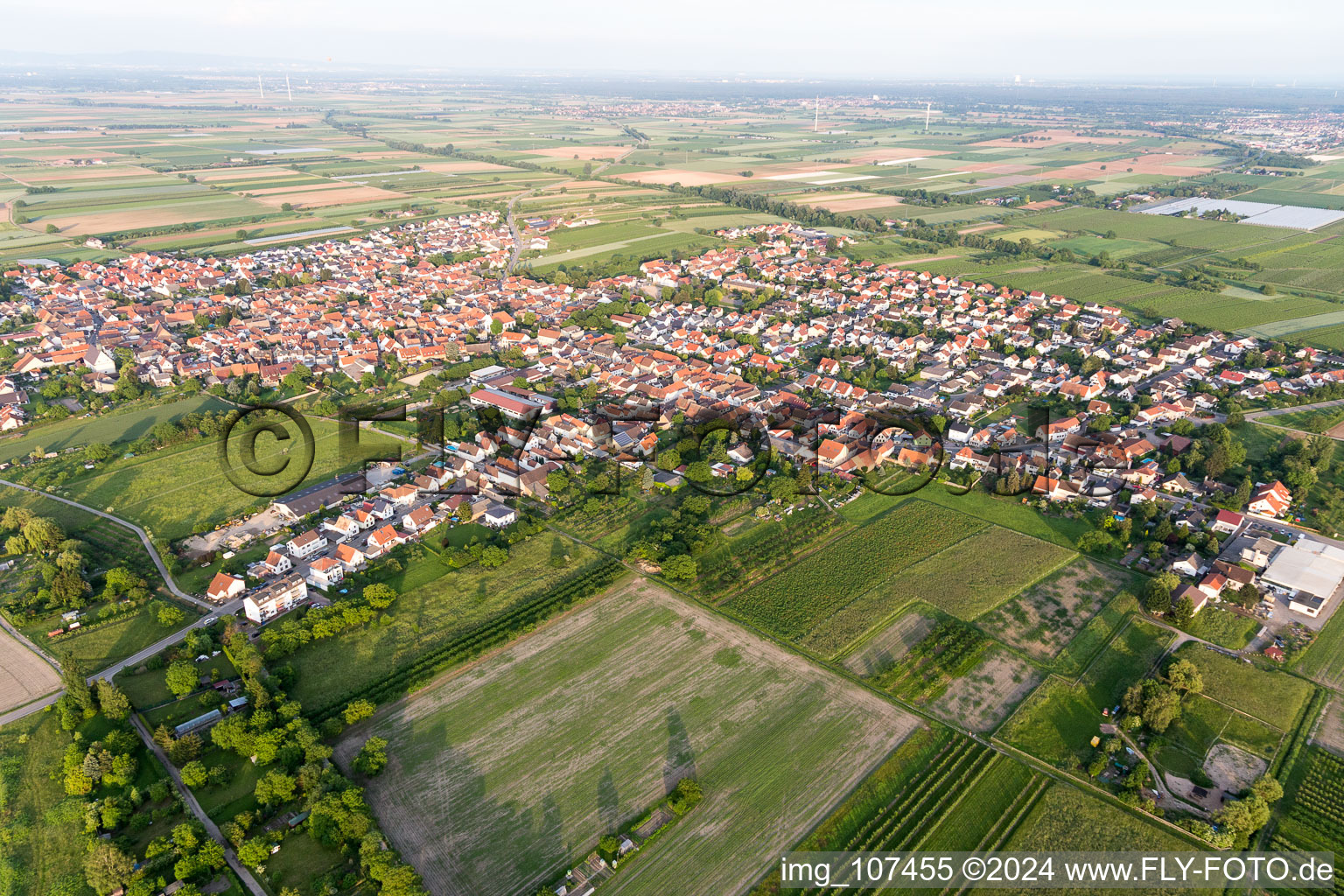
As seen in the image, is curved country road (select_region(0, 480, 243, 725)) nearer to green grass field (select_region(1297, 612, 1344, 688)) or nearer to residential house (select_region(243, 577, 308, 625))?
residential house (select_region(243, 577, 308, 625))

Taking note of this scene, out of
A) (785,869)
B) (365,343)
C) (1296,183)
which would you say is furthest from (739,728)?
(1296,183)

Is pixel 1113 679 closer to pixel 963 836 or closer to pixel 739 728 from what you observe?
pixel 963 836

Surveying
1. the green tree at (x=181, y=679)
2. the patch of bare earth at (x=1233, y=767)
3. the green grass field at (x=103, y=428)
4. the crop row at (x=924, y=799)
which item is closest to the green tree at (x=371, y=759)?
the green tree at (x=181, y=679)

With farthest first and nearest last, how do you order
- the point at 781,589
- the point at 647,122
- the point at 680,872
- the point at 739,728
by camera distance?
the point at 647,122 → the point at 781,589 → the point at 739,728 → the point at 680,872

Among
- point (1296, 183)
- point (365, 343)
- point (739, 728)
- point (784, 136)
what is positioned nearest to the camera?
point (739, 728)

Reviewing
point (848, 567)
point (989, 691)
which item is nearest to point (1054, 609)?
point (989, 691)

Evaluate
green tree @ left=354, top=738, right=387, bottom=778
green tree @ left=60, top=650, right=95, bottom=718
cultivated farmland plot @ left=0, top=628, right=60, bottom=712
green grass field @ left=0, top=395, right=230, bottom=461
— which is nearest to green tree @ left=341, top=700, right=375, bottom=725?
green tree @ left=354, top=738, right=387, bottom=778
